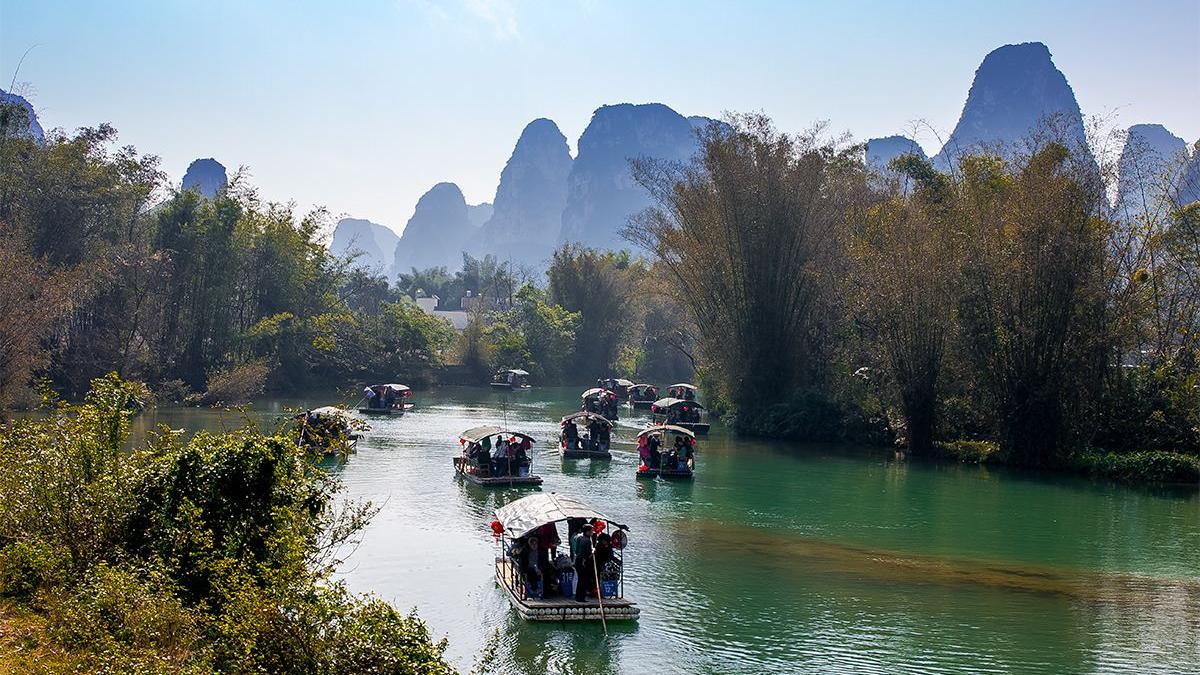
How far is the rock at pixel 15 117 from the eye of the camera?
50.0 metres

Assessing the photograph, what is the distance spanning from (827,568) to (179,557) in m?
14.2

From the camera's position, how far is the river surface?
1712cm

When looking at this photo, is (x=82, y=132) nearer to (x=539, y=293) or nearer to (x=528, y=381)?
(x=528, y=381)

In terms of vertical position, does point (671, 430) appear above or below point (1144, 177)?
below

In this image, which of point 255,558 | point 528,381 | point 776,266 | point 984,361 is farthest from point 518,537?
point 528,381

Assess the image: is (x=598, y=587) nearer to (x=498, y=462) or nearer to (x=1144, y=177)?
(x=498, y=462)

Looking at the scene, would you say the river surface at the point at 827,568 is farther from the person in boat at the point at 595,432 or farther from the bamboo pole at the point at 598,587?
the person in boat at the point at 595,432

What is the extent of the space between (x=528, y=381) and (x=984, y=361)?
46.3 meters

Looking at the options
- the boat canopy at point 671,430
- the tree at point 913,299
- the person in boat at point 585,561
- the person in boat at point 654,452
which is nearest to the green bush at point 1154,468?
the tree at point 913,299

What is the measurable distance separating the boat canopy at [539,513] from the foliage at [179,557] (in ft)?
13.0

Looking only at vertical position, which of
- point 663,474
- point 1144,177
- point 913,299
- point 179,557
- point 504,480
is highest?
point 1144,177

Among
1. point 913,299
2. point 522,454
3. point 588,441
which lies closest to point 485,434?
point 522,454

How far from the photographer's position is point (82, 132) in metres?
55.0

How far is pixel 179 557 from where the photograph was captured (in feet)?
43.4
